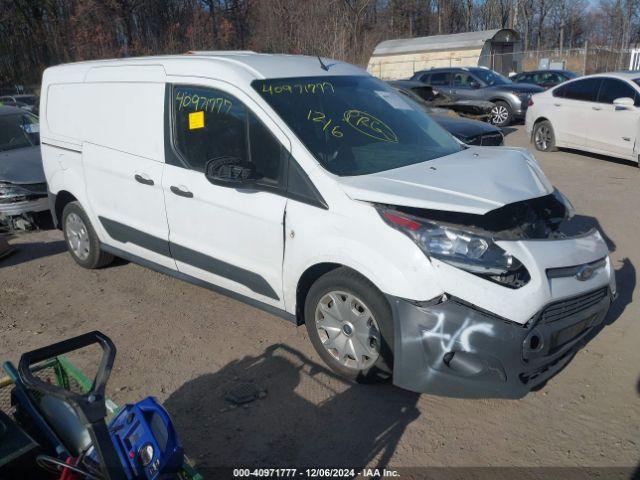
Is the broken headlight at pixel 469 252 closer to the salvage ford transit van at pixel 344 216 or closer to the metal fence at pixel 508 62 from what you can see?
the salvage ford transit van at pixel 344 216

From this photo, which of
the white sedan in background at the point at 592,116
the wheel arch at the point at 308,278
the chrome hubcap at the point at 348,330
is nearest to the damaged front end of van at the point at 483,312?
the chrome hubcap at the point at 348,330

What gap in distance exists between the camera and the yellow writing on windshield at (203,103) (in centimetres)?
408

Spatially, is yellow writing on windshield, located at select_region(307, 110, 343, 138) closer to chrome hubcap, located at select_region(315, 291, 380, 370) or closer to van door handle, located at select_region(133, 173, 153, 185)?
chrome hubcap, located at select_region(315, 291, 380, 370)

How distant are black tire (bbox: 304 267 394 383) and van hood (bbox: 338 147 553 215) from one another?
1.64ft

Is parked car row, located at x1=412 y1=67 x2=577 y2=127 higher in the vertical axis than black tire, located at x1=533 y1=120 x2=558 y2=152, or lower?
higher

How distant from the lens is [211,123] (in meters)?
4.19

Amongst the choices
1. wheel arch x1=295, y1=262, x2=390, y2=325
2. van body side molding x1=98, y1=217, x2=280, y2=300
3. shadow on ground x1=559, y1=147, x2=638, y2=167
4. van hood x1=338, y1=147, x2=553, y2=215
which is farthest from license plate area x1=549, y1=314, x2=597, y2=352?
shadow on ground x1=559, y1=147, x2=638, y2=167

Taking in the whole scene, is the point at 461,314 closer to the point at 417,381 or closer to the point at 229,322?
the point at 417,381

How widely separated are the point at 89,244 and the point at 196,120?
2.18 m

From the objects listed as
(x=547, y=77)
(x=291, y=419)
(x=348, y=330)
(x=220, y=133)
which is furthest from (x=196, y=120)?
(x=547, y=77)

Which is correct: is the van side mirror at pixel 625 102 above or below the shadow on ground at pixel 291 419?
above

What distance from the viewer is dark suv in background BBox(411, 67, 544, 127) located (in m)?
15.2

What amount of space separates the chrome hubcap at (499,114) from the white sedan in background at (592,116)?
12.2ft

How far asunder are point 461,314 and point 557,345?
646mm
